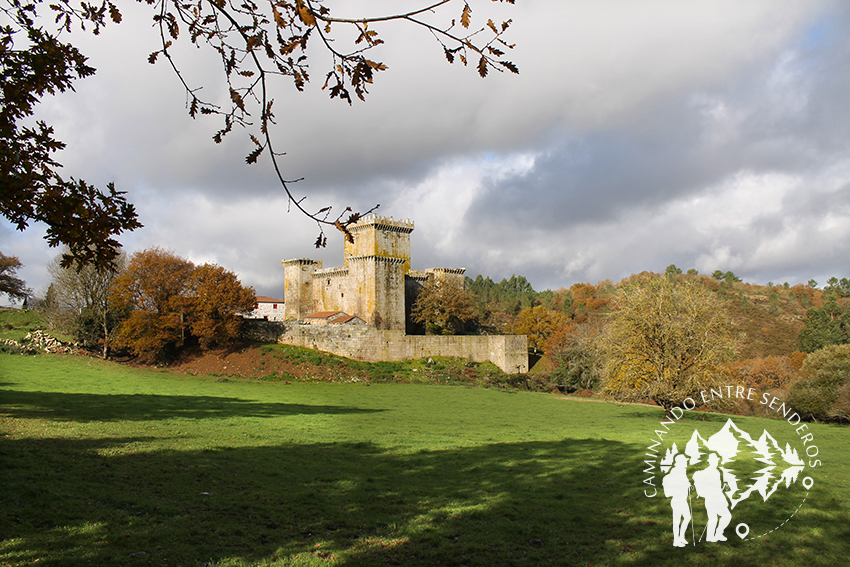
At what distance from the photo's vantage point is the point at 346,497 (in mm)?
7191

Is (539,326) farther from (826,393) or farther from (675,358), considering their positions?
(675,358)

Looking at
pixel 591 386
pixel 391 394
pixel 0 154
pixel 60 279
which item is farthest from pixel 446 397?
pixel 60 279

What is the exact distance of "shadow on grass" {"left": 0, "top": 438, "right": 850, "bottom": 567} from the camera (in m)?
5.14

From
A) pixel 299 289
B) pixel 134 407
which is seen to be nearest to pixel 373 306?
pixel 299 289

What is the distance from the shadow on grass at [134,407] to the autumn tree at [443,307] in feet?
84.9

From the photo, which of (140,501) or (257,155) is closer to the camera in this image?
(257,155)

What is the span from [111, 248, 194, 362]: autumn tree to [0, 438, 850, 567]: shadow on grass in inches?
998

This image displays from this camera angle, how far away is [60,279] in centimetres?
3303

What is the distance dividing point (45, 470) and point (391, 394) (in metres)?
19.6

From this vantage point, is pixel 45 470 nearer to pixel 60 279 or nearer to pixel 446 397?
pixel 446 397

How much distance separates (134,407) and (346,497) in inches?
422

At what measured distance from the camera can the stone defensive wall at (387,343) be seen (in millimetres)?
37500

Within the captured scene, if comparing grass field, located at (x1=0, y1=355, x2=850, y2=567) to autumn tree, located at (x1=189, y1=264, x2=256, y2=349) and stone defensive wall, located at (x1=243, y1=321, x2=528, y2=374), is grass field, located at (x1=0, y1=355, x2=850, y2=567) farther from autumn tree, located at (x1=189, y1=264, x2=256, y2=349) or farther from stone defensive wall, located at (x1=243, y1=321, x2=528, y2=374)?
stone defensive wall, located at (x1=243, y1=321, x2=528, y2=374)

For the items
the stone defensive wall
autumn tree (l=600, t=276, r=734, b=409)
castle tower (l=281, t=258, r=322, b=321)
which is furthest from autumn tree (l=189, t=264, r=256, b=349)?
autumn tree (l=600, t=276, r=734, b=409)
